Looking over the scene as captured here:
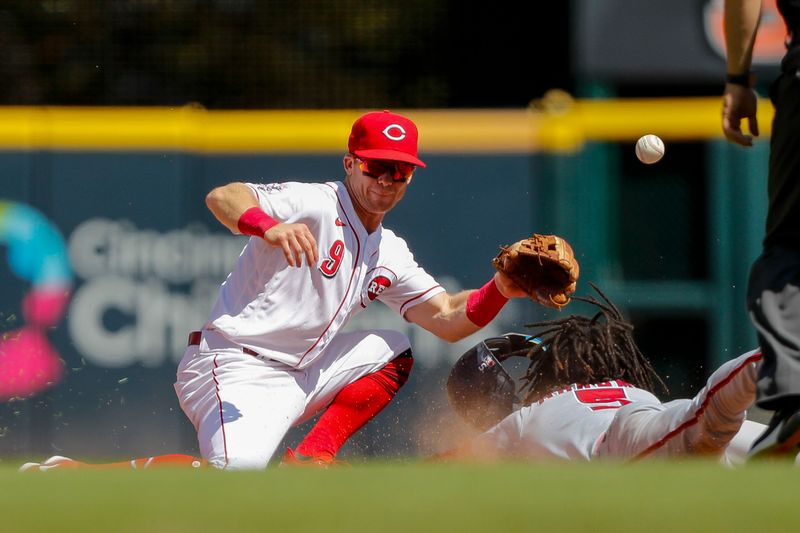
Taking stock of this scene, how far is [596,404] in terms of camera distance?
4.08 m

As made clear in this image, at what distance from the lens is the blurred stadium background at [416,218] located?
19.2 feet

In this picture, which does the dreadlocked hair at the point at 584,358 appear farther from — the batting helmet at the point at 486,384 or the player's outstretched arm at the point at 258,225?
the player's outstretched arm at the point at 258,225

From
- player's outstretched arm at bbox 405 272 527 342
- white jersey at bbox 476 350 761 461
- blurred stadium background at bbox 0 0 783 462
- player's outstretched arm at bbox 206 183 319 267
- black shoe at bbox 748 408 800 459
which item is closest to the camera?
black shoe at bbox 748 408 800 459

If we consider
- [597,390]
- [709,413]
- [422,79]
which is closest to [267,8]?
[422,79]

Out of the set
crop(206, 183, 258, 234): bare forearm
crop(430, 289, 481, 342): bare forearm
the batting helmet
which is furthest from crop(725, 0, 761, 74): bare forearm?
the batting helmet

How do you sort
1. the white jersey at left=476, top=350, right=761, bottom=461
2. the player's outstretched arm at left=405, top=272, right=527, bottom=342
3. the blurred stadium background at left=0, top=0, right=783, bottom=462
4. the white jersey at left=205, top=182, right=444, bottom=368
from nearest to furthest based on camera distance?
1. the white jersey at left=476, top=350, right=761, bottom=461
2. the white jersey at left=205, top=182, right=444, bottom=368
3. the player's outstretched arm at left=405, top=272, right=527, bottom=342
4. the blurred stadium background at left=0, top=0, right=783, bottom=462

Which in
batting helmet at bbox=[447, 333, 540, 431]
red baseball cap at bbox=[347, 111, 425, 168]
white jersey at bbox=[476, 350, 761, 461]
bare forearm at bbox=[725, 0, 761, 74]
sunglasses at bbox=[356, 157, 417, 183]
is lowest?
batting helmet at bbox=[447, 333, 540, 431]

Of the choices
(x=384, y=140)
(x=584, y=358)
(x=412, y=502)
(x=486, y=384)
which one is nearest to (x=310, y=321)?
(x=384, y=140)

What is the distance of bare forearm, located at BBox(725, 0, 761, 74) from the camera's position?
3.01 metres

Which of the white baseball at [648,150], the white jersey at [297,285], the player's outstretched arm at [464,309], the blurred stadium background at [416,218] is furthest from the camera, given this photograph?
the blurred stadium background at [416,218]

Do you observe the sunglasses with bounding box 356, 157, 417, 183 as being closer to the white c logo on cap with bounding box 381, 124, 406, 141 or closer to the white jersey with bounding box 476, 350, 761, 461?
the white c logo on cap with bounding box 381, 124, 406, 141

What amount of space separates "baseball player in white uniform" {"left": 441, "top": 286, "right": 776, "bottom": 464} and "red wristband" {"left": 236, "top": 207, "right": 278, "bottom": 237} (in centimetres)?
97

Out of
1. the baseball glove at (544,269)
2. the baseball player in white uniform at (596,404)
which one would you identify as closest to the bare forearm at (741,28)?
the baseball player in white uniform at (596,404)

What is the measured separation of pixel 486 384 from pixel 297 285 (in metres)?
0.82
